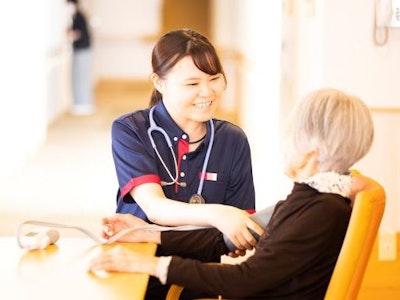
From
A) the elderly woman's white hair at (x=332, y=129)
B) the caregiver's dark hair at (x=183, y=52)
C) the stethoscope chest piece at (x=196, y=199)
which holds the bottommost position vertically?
the stethoscope chest piece at (x=196, y=199)

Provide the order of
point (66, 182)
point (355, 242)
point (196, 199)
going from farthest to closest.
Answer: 1. point (66, 182)
2. point (196, 199)
3. point (355, 242)

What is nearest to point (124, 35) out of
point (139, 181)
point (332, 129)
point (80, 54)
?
point (80, 54)

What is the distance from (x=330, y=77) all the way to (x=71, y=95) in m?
7.75

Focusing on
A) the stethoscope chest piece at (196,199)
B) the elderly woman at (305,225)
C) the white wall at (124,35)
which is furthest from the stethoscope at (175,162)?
the white wall at (124,35)

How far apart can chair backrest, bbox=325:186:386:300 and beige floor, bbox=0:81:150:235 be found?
3.21m

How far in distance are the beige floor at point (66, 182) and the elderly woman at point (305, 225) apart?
3118 mm

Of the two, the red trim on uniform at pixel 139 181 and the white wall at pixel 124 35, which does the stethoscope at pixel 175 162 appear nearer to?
the red trim on uniform at pixel 139 181

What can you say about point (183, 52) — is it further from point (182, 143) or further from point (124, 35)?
point (124, 35)

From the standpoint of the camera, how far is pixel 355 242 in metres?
1.68

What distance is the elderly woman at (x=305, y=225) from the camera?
170 cm

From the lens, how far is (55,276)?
1.75m

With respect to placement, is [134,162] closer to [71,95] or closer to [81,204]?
[81,204]

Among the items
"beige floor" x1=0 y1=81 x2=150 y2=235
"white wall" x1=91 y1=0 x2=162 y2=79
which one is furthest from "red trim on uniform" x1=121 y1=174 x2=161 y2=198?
"white wall" x1=91 y1=0 x2=162 y2=79

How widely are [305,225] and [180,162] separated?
0.69m
